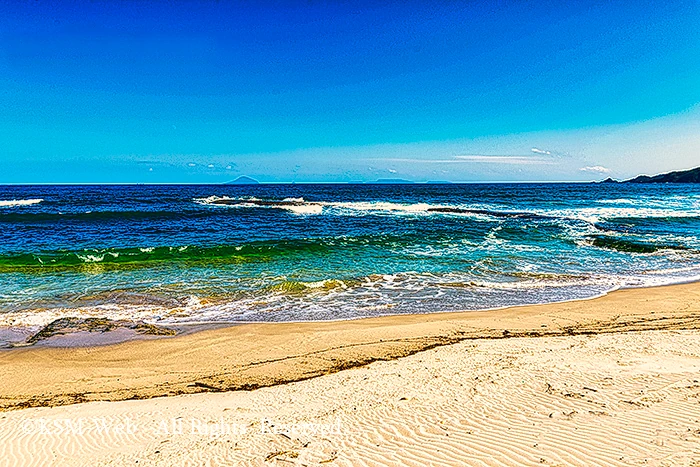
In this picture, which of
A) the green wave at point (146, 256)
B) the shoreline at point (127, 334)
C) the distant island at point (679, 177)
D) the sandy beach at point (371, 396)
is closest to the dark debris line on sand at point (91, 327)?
the shoreline at point (127, 334)

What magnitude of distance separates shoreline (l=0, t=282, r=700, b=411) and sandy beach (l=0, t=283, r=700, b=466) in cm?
4

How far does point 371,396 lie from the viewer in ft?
19.6

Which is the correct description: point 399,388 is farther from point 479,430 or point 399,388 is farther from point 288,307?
point 288,307

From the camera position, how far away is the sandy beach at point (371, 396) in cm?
455

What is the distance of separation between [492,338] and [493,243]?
14094 millimetres

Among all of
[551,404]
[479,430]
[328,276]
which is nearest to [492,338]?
[551,404]

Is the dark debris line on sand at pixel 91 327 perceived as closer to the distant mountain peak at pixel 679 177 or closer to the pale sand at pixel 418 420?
the pale sand at pixel 418 420

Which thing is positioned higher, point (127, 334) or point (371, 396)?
point (371, 396)

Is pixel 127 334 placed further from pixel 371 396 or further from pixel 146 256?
pixel 146 256

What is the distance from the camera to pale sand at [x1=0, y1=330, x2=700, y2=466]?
441 centimetres

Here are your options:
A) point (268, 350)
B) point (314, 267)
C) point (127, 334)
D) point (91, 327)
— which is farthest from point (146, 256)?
point (268, 350)

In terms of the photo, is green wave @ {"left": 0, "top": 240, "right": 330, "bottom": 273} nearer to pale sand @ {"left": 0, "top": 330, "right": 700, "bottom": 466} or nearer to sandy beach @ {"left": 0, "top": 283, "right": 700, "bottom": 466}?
sandy beach @ {"left": 0, "top": 283, "right": 700, "bottom": 466}

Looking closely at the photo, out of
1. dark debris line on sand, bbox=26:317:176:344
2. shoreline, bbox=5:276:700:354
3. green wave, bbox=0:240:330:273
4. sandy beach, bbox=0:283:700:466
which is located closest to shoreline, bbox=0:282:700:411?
sandy beach, bbox=0:283:700:466

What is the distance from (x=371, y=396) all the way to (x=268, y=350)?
3.22m
